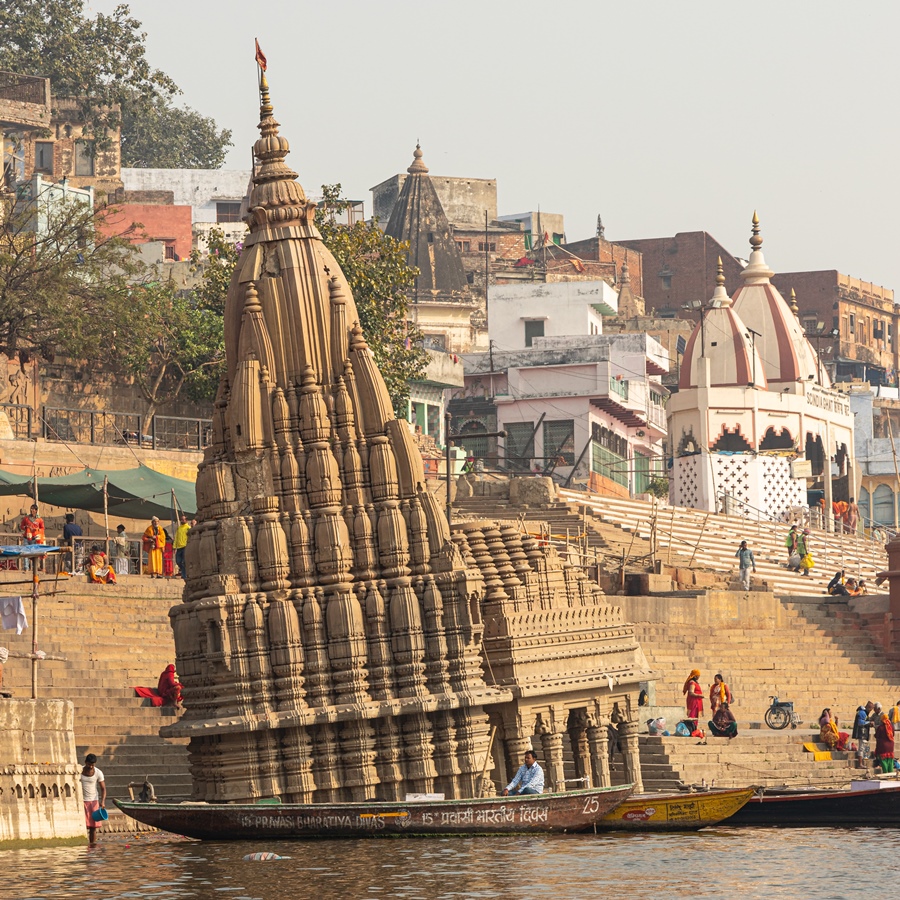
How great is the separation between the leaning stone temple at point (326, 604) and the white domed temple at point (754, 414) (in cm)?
2861

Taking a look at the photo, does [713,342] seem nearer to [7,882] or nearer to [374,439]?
[374,439]

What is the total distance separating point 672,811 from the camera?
90.0ft

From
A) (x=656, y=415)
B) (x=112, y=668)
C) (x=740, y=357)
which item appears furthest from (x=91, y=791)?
(x=656, y=415)

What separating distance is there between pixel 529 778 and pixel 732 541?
79.5 ft

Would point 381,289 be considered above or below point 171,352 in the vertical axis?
above

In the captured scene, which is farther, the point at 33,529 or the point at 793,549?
the point at 793,549

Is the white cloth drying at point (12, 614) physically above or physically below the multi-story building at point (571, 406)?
below

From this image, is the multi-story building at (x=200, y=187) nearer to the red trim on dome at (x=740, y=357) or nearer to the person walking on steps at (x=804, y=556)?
the red trim on dome at (x=740, y=357)

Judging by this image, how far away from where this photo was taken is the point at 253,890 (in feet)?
69.9

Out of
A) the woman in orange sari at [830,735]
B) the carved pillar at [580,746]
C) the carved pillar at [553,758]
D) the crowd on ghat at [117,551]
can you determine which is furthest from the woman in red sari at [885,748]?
the crowd on ghat at [117,551]

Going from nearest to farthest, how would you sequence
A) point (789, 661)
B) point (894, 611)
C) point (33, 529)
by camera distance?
point (33, 529) → point (789, 661) → point (894, 611)

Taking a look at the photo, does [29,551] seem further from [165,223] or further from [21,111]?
[165,223]

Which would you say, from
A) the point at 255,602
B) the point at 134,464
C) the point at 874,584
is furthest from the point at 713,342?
the point at 255,602

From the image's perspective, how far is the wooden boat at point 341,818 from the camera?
84.4 feet
